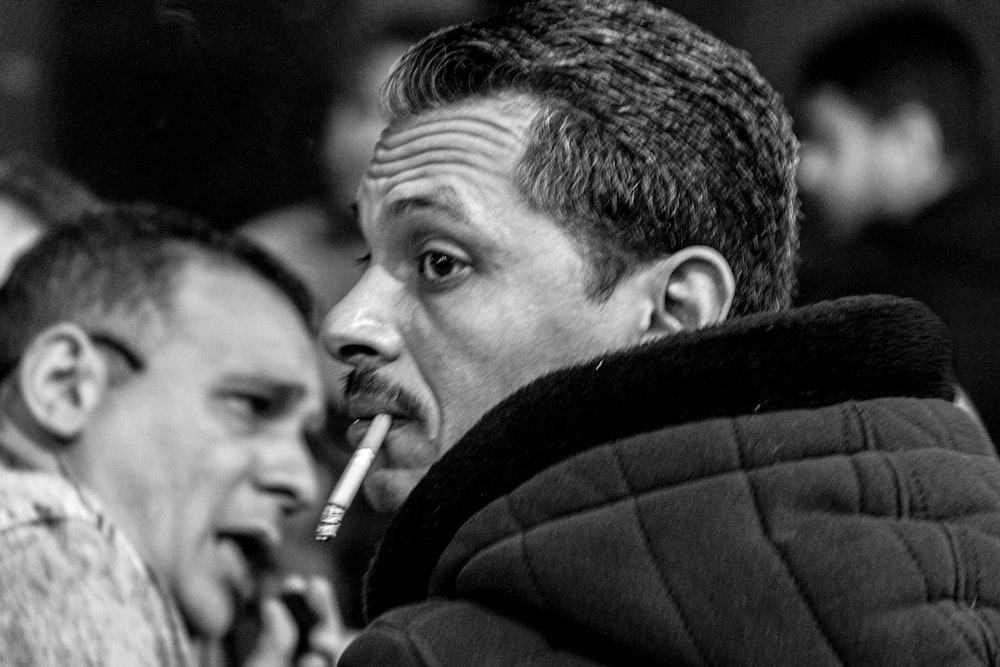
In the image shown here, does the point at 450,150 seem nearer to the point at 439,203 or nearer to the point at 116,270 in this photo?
the point at 439,203

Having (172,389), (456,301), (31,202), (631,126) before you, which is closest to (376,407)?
(456,301)

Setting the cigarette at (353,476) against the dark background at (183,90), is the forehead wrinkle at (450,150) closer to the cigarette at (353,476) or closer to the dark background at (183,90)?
the cigarette at (353,476)

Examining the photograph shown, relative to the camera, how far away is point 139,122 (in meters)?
2.14

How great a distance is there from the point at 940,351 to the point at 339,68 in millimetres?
1389

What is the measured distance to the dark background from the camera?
2109 millimetres

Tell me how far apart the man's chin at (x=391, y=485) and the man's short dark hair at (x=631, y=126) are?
0.29 metres

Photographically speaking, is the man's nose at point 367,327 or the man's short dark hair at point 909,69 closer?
the man's nose at point 367,327

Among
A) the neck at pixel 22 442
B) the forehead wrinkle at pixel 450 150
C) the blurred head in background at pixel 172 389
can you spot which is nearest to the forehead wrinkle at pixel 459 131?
the forehead wrinkle at pixel 450 150

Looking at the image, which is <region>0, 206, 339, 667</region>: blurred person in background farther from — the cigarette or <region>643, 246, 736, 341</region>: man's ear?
<region>643, 246, 736, 341</region>: man's ear

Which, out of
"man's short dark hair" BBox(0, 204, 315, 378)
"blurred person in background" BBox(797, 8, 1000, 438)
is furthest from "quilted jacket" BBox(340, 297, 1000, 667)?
"blurred person in background" BBox(797, 8, 1000, 438)

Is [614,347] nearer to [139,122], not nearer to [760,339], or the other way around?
[760,339]

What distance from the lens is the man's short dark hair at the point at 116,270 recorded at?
6.64ft

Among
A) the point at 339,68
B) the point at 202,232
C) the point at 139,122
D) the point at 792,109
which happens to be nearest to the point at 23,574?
the point at 202,232

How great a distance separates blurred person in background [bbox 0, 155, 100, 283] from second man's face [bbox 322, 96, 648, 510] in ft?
2.64
